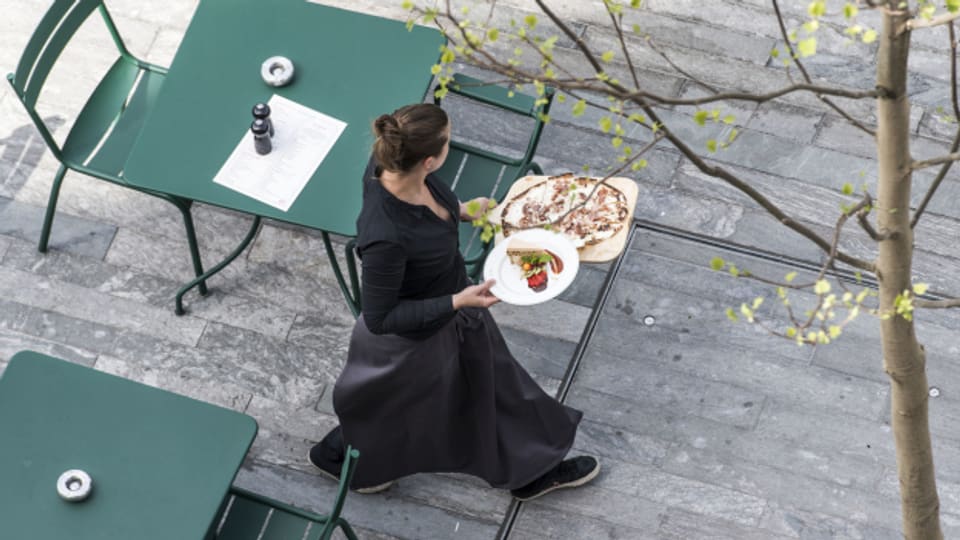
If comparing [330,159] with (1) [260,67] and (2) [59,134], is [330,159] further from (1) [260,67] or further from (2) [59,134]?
(2) [59,134]

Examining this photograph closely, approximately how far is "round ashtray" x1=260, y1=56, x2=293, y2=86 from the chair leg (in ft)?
2.89

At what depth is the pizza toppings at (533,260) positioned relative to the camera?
13.0 feet

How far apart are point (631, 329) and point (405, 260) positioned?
1.52 metres

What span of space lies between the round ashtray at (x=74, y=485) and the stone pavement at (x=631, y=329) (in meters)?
1.02

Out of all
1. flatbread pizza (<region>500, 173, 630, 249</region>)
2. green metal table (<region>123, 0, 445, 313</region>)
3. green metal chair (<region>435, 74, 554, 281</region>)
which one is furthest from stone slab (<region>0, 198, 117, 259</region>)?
flatbread pizza (<region>500, 173, 630, 249</region>)

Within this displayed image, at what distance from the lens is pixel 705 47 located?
18.0ft

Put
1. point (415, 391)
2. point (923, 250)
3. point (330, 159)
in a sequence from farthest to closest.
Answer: point (923, 250) < point (330, 159) < point (415, 391)

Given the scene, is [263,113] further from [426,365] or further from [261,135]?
[426,365]

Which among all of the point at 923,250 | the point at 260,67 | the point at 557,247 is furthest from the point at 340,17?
the point at 923,250

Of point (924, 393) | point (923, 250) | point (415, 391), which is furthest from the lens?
point (923, 250)

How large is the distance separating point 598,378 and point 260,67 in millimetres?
1607

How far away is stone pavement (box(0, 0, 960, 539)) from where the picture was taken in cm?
447

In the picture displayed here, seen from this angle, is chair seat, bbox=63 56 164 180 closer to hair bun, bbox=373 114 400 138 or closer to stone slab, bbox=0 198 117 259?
stone slab, bbox=0 198 117 259

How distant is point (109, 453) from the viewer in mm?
3635
